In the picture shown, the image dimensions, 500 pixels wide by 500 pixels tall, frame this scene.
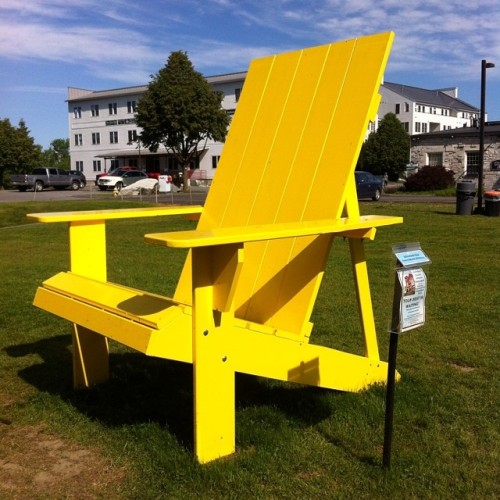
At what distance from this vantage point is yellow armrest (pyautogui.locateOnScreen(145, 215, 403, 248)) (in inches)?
84.7

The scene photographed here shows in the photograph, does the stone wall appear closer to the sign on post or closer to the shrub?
the shrub

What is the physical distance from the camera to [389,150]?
157 feet

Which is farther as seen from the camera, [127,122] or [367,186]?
[127,122]

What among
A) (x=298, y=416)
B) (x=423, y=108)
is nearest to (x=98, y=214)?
(x=298, y=416)

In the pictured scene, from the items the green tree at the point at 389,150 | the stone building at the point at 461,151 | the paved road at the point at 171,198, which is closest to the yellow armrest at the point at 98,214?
the paved road at the point at 171,198

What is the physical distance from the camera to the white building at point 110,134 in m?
63.7

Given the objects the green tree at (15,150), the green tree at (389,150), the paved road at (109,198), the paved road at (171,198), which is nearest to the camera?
the paved road at (171,198)

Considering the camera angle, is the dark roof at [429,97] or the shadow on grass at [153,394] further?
the dark roof at [429,97]

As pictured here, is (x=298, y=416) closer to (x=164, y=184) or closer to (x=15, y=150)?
(x=164, y=184)

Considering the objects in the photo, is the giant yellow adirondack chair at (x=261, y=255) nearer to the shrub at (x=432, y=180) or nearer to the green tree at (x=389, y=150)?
the shrub at (x=432, y=180)

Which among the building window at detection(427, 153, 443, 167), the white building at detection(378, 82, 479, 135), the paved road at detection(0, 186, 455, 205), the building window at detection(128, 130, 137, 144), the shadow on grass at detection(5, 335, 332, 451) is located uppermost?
the white building at detection(378, 82, 479, 135)

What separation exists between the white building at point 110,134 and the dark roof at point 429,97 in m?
22.9

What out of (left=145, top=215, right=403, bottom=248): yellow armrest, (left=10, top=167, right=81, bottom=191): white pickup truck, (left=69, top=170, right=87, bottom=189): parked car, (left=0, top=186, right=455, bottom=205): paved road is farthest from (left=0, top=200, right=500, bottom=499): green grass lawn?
(left=69, top=170, right=87, bottom=189): parked car

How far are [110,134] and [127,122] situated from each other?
3134 mm
